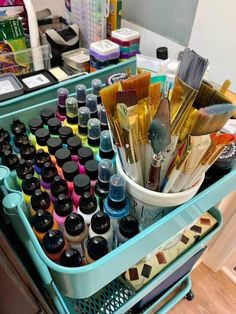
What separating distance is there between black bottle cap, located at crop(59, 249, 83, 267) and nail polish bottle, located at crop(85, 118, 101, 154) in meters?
0.16

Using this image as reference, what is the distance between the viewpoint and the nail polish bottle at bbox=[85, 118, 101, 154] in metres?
0.41

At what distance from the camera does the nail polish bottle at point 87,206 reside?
342 mm

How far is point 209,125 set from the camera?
0.90 ft

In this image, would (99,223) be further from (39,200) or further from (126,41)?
(126,41)

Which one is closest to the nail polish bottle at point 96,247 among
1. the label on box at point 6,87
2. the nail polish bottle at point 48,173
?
the nail polish bottle at point 48,173

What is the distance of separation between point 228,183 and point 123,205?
158 mm

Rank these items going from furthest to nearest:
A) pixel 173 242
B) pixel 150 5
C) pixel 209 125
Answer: pixel 150 5, pixel 173 242, pixel 209 125

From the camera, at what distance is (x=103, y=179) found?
36cm

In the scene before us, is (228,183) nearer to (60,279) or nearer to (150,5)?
(60,279)

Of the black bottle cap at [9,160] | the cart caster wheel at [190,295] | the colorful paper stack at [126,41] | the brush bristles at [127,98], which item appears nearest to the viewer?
the brush bristles at [127,98]

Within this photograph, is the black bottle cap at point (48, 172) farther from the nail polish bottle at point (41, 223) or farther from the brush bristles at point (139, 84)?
the brush bristles at point (139, 84)

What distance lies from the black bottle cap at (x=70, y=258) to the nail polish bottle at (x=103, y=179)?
8cm

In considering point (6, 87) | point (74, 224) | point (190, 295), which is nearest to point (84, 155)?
point (74, 224)

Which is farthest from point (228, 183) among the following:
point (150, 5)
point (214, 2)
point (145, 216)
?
point (150, 5)
